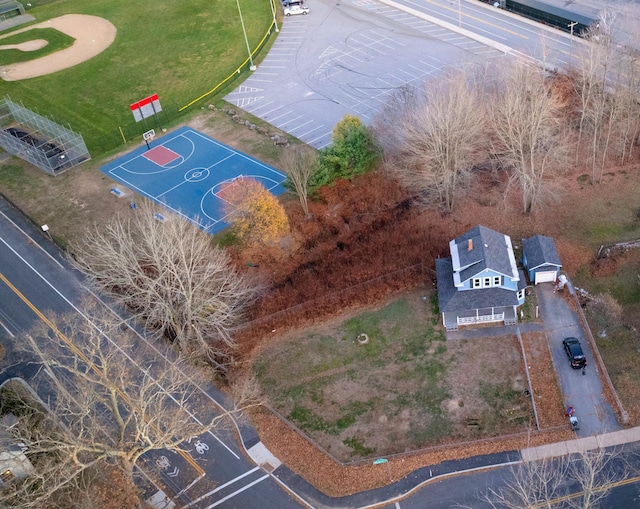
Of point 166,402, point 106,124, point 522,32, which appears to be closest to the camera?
point 166,402

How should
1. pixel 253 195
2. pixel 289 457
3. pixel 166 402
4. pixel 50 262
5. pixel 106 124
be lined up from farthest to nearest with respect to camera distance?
1. pixel 106 124
2. pixel 50 262
3. pixel 253 195
4. pixel 166 402
5. pixel 289 457

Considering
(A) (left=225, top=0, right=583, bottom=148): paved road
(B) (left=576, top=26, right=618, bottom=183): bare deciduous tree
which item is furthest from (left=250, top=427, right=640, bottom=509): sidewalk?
(A) (left=225, top=0, right=583, bottom=148): paved road

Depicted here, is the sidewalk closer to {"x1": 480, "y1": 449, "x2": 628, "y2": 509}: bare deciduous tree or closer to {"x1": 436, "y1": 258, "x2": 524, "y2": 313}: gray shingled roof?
{"x1": 480, "y1": 449, "x2": 628, "y2": 509}: bare deciduous tree

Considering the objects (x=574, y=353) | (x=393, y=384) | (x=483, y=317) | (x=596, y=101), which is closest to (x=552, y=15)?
(x=596, y=101)

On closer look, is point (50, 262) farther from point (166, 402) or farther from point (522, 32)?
point (522, 32)

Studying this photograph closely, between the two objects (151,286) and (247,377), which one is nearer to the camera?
(151,286)

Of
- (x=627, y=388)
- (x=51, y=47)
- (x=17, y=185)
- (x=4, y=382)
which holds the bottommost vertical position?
(x=627, y=388)

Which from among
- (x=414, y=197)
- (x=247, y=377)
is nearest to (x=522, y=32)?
(x=414, y=197)
